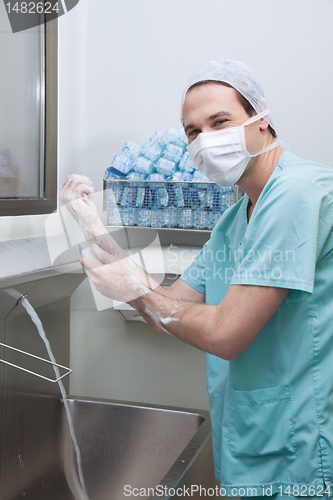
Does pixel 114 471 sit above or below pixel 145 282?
below

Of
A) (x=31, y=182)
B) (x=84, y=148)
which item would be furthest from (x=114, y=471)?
(x=84, y=148)

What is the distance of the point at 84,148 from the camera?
180cm

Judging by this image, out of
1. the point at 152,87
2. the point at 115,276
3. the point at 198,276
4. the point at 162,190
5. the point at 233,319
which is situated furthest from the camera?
the point at 152,87

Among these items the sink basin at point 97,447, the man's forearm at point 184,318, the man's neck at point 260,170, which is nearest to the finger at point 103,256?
the man's forearm at point 184,318

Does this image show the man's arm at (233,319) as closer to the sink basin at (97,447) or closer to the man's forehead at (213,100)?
the man's forehead at (213,100)

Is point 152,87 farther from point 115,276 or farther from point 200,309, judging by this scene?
point 200,309

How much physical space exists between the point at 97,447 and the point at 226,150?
1154 mm

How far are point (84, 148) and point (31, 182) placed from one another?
33cm

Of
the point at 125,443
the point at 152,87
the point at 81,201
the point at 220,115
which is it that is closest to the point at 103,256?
the point at 81,201

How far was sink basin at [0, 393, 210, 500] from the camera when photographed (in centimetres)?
134

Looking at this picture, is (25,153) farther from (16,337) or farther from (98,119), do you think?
(16,337)

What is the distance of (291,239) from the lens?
838 millimetres

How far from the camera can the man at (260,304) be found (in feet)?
2.76

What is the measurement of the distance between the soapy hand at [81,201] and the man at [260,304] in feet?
0.20
